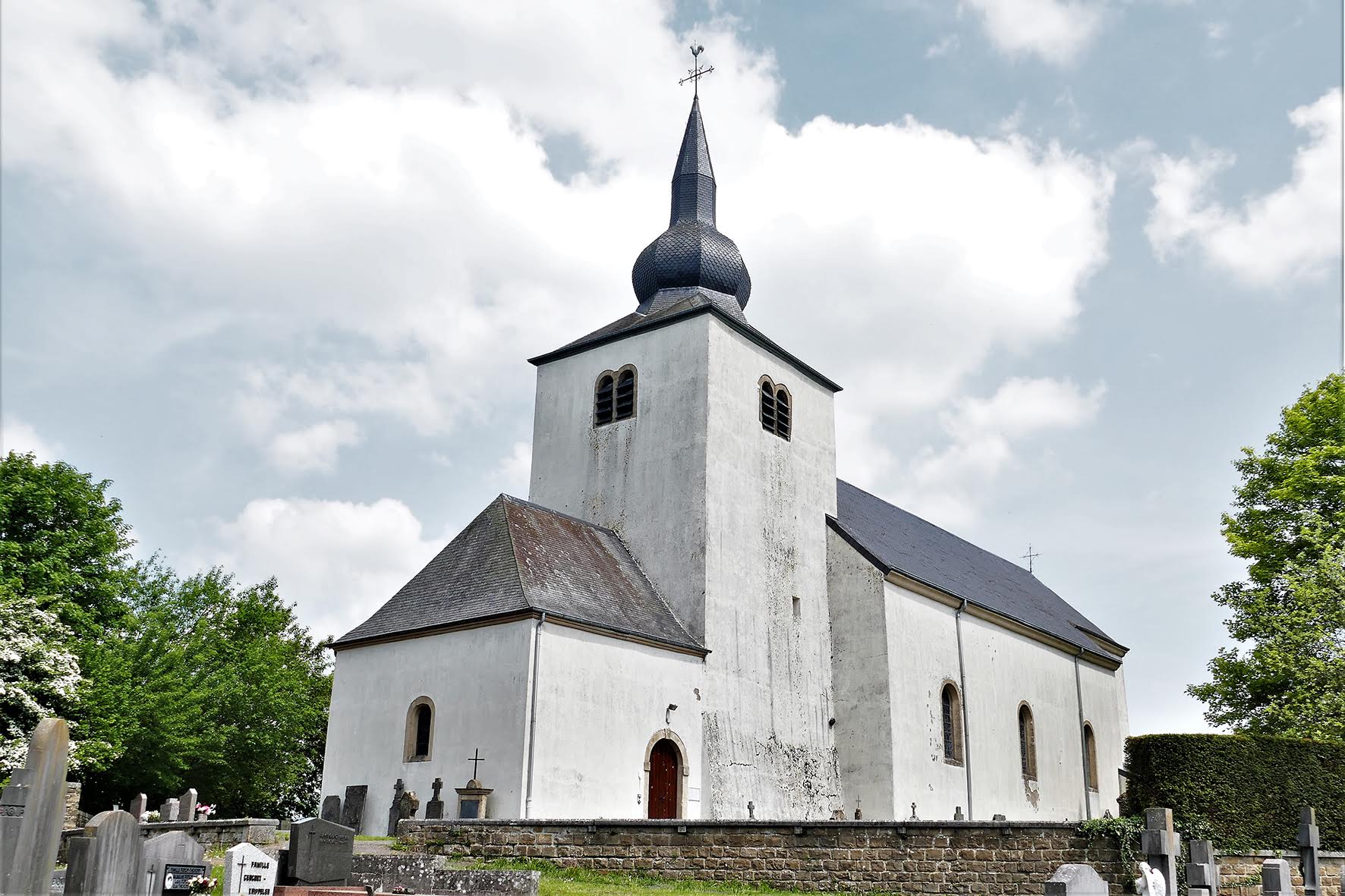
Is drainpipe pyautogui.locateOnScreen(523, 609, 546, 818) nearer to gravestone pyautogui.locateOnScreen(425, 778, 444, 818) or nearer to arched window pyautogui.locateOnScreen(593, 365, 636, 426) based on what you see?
gravestone pyautogui.locateOnScreen(425, 778, 444, 818)

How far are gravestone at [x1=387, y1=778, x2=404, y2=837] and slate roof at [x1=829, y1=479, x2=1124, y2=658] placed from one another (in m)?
11.7

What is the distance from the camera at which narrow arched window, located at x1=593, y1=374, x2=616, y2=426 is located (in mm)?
26000

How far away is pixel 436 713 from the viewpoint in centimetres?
2000

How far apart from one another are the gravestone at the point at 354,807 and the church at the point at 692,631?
0.14m

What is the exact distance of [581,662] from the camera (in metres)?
19.9

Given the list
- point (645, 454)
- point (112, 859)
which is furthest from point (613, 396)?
point (112, 859)

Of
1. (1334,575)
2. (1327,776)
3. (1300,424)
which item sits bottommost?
(1327,776)

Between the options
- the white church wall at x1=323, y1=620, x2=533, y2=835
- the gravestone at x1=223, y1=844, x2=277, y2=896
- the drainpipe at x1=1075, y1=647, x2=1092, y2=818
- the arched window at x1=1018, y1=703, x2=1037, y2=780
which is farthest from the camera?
the drainpipe at x1=1075, y1=647, x2=1092, y2=818

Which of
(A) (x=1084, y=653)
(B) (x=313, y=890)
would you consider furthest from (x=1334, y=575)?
(B) (x=313, y=890)

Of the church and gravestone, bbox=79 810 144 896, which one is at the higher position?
the church

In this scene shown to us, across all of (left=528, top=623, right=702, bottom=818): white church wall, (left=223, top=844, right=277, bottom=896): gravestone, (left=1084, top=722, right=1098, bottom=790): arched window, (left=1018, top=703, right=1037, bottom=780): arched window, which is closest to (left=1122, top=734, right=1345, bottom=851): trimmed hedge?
(left=528, top=623, right=702, bottom=818): white church wall

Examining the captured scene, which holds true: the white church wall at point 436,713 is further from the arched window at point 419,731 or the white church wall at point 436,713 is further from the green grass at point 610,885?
the green grass at point 610,885

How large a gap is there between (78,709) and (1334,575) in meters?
27.8

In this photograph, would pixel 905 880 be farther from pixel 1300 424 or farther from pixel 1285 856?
pixel 1300 424
